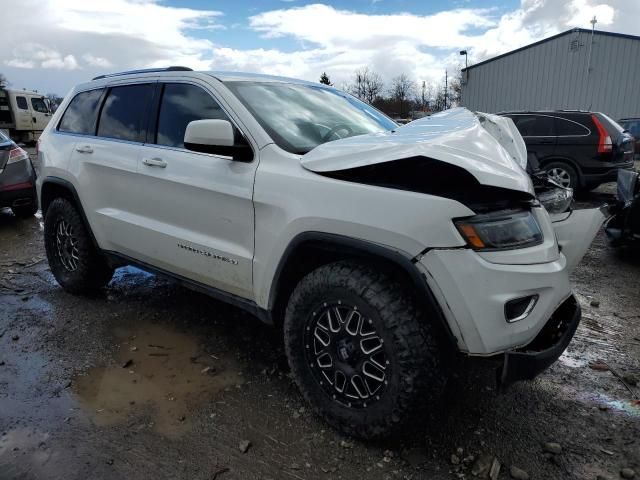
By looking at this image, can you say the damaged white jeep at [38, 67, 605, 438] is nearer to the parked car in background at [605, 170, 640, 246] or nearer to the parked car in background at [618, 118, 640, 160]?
the parked car in background at [605, 170, 640, 246]

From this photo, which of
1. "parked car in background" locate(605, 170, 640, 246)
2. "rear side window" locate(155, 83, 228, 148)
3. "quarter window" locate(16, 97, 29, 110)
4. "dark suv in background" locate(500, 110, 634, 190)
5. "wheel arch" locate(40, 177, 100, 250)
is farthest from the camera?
"quarter window" locate(16, 97, 29, 110)

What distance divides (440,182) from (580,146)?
26.9 feet

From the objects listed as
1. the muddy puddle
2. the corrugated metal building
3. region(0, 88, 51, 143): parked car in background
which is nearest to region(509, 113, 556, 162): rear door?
the muddy puddle

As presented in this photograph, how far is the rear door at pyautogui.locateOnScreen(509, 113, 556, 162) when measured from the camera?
9.52 meters

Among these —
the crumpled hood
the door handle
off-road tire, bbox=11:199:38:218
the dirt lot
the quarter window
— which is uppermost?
the quarter window

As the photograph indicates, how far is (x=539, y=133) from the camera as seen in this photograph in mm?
9672

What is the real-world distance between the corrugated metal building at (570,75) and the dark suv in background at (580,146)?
15316 mm

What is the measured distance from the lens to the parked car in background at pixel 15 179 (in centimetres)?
714

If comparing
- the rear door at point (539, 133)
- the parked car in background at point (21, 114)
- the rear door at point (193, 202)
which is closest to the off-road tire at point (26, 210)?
the rear door at point (193, 202)

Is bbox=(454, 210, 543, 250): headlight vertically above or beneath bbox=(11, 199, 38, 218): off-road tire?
above

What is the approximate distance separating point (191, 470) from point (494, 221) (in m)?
1.76

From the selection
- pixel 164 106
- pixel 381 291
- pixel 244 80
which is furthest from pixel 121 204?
pixel 381 291

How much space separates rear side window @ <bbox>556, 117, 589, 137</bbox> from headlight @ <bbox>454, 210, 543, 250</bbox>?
7.99 meters

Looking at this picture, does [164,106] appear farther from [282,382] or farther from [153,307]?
[282,382]
